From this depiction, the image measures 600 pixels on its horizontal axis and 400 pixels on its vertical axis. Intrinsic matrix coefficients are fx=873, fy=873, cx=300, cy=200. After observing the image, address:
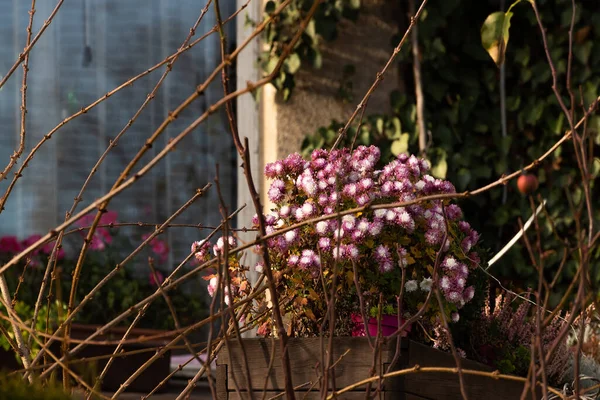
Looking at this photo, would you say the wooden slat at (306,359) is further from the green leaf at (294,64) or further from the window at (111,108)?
the window at (111,108)

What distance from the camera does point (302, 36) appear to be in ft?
15.0

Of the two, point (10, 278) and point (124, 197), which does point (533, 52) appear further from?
point (10, 278)

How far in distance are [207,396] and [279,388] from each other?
217cm

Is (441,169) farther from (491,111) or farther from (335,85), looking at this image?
(335,85)

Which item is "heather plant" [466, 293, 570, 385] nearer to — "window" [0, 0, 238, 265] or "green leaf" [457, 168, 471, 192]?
"green leaf" [457, 168, 471, 192]

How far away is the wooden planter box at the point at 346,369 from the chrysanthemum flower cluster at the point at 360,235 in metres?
0.14

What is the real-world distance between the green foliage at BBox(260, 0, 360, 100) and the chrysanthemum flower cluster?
2193 millimetres

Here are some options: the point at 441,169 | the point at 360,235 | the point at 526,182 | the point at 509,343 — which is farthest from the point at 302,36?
the point at 526,182

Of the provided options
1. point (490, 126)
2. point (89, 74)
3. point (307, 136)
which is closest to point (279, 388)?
point (307, 136)

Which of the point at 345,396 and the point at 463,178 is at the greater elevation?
the point at 463,178

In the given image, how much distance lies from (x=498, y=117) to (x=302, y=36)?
1.13 m

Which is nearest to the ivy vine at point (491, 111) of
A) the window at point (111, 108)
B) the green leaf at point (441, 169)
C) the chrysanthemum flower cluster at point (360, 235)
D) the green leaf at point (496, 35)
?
the green leaf at point (441, 169)

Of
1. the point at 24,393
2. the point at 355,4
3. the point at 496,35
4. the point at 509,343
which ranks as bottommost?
the point at 509,343

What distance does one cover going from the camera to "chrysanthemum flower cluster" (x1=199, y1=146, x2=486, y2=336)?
7.32 feet
